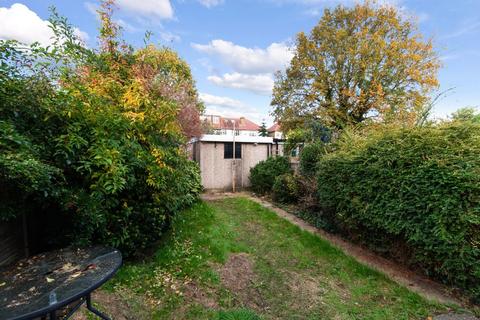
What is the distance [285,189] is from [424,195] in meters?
4.25

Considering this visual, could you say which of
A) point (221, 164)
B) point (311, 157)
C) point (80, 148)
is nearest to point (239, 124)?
point (221, 164)

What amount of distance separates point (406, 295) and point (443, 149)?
1815mm

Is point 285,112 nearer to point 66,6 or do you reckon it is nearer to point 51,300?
point 66,6

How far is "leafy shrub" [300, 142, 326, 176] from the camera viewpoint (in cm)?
574

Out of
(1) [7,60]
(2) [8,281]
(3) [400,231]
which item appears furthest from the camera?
(3) [400,231]

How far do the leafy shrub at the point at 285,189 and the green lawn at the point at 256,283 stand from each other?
230cm

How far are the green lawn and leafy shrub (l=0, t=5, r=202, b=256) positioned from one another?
58 cm

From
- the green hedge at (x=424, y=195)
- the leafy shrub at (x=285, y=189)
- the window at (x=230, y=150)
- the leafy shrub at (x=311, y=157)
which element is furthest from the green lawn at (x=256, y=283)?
the window at (x=230, y=150)

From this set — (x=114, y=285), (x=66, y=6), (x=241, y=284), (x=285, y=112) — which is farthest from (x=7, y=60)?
(x=285, y=112)

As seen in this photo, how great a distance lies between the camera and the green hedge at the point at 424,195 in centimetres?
249

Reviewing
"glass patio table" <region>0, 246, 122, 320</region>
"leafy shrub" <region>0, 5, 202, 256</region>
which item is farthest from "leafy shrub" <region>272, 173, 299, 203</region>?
"glass patio table" <region>0, 246, 122, 320</region>

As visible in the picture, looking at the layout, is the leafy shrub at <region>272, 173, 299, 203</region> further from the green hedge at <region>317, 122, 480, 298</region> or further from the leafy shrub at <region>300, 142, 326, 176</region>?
the green hedge at <region>317, 122, 480, 298</region>

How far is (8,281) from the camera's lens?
151 cm

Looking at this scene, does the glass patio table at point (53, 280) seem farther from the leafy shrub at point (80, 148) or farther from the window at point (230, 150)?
the window at point (230, 150)
